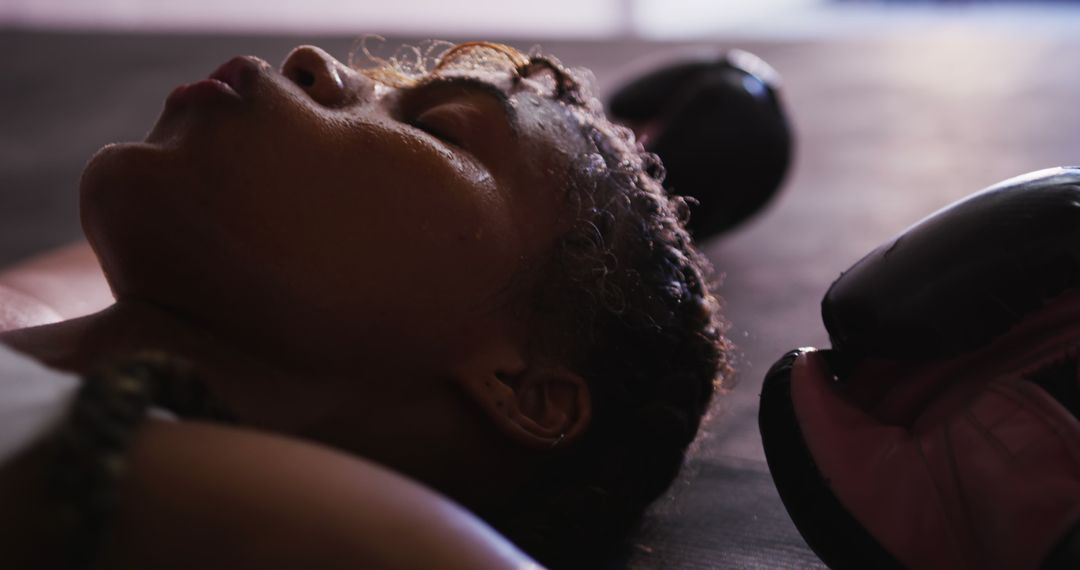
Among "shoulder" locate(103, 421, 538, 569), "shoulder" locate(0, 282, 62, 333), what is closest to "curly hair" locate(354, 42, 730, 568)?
"shoulder" locate(103, 421, 538, 569)

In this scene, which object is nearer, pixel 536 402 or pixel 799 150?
pixel 536 402

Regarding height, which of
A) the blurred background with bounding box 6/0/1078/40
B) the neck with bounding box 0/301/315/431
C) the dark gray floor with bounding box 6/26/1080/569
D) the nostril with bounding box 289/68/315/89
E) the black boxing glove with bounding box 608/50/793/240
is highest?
the nostril with bounding box 289/68/315/89

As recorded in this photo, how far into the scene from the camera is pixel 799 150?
280 centimetres

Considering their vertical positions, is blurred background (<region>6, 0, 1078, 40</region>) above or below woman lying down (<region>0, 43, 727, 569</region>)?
below

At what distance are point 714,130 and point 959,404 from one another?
963 mm

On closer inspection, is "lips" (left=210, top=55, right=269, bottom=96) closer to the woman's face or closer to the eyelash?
→ the woman's face

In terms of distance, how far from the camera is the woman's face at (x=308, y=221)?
834mm

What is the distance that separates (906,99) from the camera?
333 cm

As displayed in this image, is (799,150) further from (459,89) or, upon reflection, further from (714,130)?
(459,89)

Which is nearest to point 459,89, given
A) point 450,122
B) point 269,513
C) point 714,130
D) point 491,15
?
point 450,122

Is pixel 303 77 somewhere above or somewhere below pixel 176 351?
above

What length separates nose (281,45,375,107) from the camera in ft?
3.01

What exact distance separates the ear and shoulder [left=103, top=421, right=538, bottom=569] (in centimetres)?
21

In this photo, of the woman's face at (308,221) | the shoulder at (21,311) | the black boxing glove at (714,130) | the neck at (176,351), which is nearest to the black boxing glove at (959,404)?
the woman's face at (308,221)
